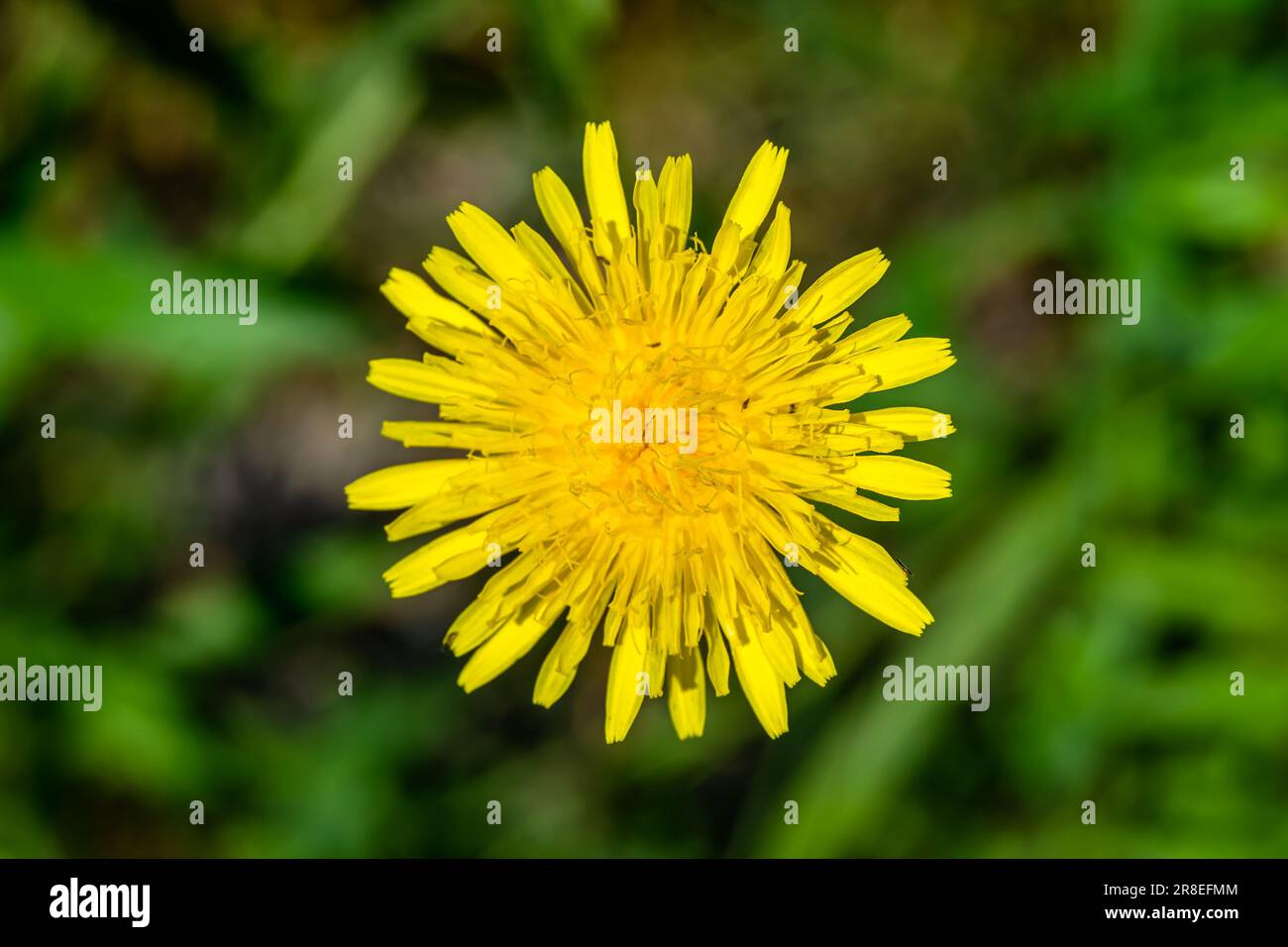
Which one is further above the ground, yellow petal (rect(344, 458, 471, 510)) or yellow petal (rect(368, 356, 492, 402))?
yellow petal (rect(368, 356, 492, 402))

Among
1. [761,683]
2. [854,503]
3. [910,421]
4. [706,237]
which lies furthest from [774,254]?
[761,683]

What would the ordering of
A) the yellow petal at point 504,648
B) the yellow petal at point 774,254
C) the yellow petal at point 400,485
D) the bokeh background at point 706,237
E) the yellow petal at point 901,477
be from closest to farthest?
the yellow petal at point 774,254 → the yellow petal at point 901,477 → the yellow petal at point 400,485 → the yellow petal at point 504,648 → the bokeh background at point 706,237

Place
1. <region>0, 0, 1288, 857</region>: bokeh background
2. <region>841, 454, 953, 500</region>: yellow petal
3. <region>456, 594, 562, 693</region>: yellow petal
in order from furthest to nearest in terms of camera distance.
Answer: <region>0, 0, 1288, 857</region>: bokeh background < <region>456, 594, 562, 693</region>: yellow petal < <region>841, 454, 953, 500</region>: yellow petal

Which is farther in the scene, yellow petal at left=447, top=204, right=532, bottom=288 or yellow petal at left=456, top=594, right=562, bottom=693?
yellow petal at left=456, top=594, right=562, bottom=693

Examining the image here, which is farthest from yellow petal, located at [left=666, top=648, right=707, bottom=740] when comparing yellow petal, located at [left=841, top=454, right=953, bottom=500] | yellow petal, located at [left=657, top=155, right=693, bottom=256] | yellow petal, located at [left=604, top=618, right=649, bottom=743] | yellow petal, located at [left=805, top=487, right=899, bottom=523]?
yellow petal, located at [left=657, top=155, right=693, bottom=256]

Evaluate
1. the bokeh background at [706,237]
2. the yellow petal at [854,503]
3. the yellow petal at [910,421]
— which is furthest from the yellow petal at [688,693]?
the bokeh background at [706,237]

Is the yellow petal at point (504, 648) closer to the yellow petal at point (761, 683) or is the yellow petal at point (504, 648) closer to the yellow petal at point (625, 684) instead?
the yellow petal at point (625, 684)

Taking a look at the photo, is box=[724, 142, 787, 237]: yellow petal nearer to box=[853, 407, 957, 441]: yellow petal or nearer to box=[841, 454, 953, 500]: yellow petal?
box=[853, 407, 957, 441]: yellow petal
